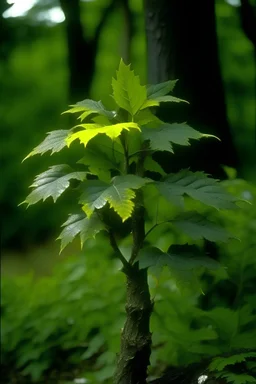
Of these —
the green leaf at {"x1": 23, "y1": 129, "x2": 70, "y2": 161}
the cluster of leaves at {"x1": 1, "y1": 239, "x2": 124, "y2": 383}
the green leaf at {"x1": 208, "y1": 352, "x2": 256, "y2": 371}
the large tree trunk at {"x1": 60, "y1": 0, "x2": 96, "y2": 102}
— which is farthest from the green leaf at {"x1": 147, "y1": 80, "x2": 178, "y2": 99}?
the large tree trunk at {"x1": 60, "y1": 0, "x2": 96, "y2": 102}

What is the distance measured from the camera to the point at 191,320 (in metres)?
3.87

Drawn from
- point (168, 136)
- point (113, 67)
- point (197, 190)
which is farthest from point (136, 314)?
point (113, 67)

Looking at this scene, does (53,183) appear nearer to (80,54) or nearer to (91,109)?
(91,109)

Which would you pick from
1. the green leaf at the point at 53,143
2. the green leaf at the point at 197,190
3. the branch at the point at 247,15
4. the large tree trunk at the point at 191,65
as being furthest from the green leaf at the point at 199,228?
the branch at the point at 247,15

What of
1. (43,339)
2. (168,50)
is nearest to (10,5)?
(168,50)

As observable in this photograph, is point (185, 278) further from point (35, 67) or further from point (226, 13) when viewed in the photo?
point (35, 67)

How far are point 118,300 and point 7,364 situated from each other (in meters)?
1.10

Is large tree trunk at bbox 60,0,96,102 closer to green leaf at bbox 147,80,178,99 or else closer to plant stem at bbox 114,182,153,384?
green leaf at bbox 147,80,178,99

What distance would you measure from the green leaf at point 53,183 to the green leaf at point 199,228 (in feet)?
1.45

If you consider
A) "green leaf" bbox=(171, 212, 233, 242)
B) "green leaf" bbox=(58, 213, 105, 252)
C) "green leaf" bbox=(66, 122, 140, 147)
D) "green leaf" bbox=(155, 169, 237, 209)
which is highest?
"green leaf" bbox=(66, 122, 140, 147)

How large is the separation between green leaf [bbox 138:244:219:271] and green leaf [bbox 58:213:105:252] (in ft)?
0.67

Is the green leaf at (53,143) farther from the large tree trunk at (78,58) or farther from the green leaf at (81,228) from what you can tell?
the large tree trunk at (78,58)

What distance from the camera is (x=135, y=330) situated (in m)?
2.84

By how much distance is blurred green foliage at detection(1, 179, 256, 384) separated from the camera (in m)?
3.53
